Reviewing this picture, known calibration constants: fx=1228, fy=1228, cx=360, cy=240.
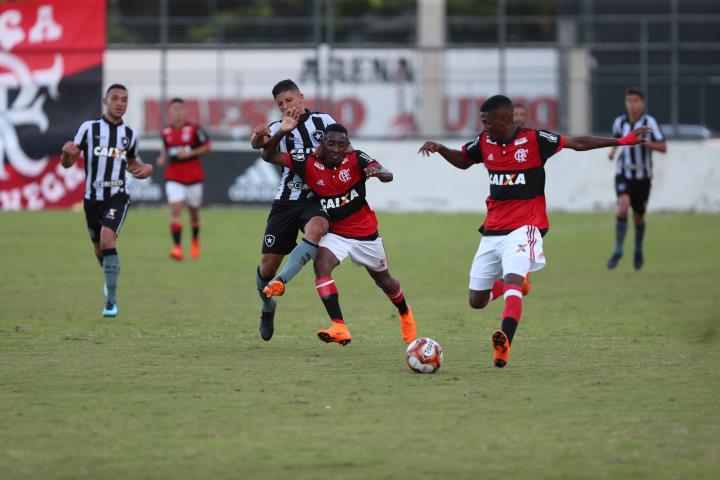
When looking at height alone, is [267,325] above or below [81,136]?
below

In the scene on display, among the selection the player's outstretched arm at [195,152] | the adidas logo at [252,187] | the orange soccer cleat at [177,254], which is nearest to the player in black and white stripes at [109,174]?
the orange soccer cleat at [177,254]

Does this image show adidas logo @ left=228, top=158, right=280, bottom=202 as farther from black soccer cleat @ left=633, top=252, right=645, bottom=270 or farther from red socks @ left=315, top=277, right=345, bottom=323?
red socks @ left=315, top=277, right=345, bottom=323

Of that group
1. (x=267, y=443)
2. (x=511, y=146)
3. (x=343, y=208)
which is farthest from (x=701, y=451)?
(x=343, y=208)

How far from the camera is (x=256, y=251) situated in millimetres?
20828

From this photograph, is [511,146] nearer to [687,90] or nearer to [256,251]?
[256,251]

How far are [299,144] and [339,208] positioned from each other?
30.9 inches

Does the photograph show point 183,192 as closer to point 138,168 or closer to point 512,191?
point 138,168

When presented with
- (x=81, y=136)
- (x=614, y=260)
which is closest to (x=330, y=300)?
(x=81, y=136)

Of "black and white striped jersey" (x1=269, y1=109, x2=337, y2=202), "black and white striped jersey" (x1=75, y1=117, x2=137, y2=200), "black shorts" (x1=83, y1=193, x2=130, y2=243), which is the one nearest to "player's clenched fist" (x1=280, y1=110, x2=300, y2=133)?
"black and white striped jersey" (x1=269, y1=109, x2=337, y2=202)

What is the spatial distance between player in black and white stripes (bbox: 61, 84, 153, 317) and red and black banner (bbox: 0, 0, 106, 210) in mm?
15683

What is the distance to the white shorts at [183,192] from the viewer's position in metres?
19.8

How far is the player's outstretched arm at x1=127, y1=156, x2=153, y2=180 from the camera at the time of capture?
12.9 meters

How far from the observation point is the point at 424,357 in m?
8.92

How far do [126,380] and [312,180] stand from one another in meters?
2.51
